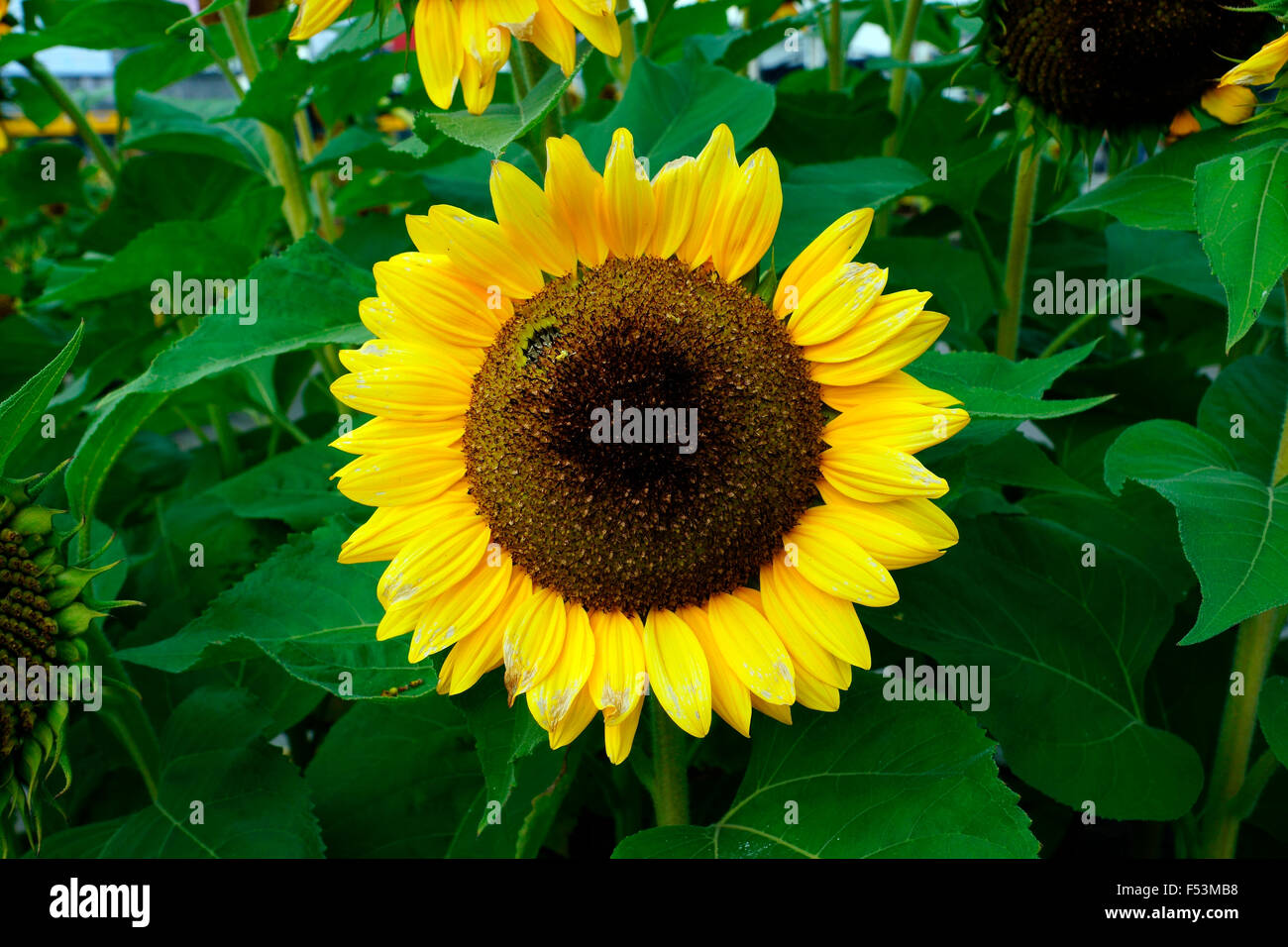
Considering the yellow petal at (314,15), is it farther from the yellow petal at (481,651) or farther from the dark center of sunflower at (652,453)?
the yellow petal at (481,651)

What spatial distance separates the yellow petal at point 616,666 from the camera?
684 millimetres

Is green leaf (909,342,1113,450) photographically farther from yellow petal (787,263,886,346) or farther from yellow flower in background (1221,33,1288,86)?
yellow flower in background (1221,33,1288,86)

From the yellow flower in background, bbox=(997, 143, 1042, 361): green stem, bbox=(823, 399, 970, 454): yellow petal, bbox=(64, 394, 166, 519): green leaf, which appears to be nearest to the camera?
bbox=(823, 399, 970, 454): yellow petal

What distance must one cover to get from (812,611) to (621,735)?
15 centimetres

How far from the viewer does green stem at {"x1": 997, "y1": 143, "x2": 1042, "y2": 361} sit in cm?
120

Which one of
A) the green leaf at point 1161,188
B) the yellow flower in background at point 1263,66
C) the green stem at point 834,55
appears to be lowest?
the green leaf at point 1161,188

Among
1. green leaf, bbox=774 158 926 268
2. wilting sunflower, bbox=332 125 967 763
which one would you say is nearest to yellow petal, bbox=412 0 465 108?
wilting sunflower, bbox=332 125 967 763

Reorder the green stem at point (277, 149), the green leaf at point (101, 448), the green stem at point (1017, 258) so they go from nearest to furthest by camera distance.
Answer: the green leaf at point (101, 448)
the green stem at point (1017, 258)
the green stem at point (277, 149)

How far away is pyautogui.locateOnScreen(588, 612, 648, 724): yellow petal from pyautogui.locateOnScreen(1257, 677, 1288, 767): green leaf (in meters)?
0.54

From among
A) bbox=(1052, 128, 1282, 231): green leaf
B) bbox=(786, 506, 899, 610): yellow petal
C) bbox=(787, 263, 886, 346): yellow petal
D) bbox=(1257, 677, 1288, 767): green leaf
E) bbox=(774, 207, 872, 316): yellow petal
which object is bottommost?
bbox=(1257, 677, 1288, 767): green leaf

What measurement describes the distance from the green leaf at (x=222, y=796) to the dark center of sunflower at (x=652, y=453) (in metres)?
0.38

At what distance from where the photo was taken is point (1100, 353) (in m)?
1.59

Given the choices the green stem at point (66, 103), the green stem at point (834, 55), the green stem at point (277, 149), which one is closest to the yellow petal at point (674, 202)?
the green stem at point (277, 149)
